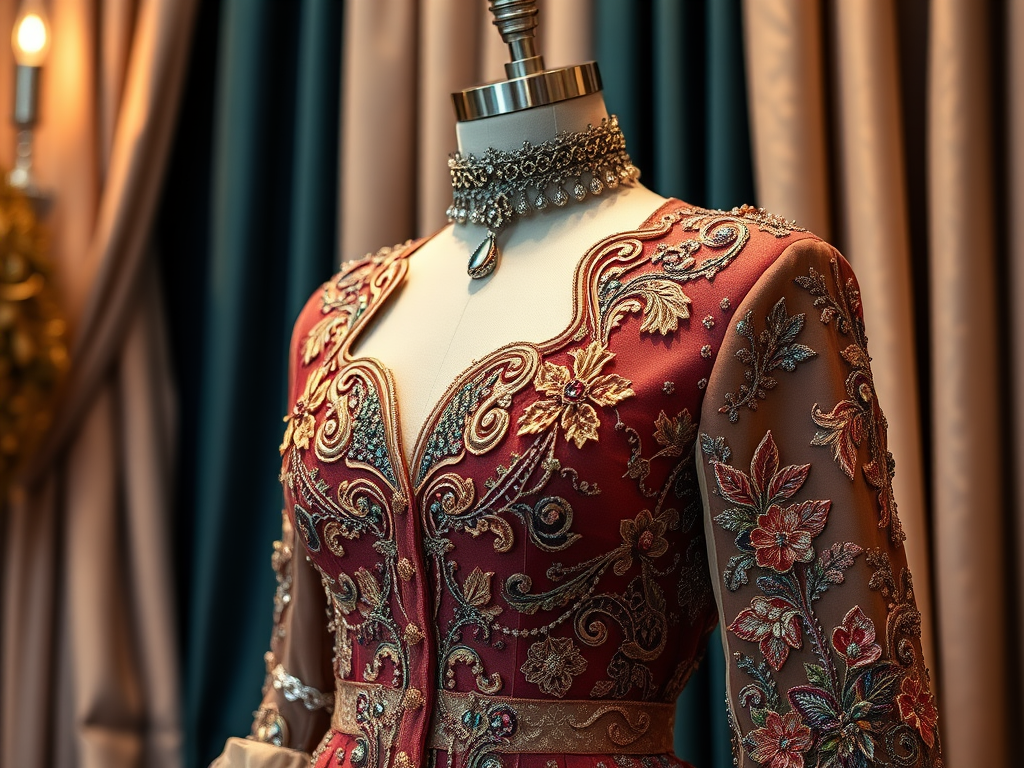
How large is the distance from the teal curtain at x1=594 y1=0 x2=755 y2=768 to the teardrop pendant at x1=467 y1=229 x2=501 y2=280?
0.57 meters

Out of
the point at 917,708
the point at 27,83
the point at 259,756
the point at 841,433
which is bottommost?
the point at 259,756

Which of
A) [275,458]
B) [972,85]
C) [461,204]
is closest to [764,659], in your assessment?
[461,204]

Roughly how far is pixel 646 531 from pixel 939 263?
671 mm

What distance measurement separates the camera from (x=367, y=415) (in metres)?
1.05

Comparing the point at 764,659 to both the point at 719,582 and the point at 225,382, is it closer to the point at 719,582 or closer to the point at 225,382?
the point at 719,582

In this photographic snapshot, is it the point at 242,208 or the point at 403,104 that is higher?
the point at 403,104

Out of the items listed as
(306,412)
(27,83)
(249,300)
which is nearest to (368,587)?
(306,412)

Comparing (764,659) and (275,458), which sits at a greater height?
(764,659)

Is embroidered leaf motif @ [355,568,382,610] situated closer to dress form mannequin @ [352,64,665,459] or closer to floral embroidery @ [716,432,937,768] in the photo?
dress form mannequin @ [352,64,665,459]

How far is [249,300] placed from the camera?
2.02 m

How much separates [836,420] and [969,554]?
1.85 ft

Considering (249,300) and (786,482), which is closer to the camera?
(786,482)

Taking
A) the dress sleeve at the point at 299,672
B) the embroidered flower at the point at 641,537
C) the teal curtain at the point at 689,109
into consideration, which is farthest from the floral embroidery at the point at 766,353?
the teal curtain at the point at 689,109

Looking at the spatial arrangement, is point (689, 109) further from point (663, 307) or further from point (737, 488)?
point (737, 488)
